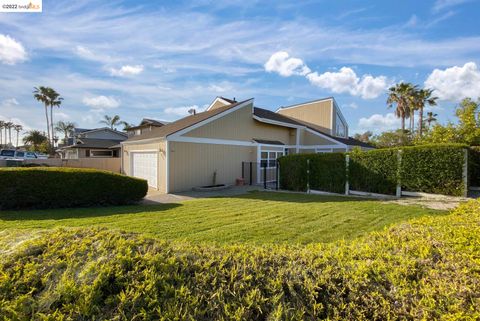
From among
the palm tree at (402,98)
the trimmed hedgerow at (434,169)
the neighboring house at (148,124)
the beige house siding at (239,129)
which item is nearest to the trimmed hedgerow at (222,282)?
the trimmed hedgerow at (434,169)

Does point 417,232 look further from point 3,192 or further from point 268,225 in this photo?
point 3,192

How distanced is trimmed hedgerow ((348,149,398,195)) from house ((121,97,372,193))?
22.0 ft

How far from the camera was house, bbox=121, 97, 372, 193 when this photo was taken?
1241 cm

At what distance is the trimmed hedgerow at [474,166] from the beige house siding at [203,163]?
444 inches

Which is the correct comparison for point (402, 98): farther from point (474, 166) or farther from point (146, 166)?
point (146, 166)

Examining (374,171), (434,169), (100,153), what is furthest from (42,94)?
(434,169)

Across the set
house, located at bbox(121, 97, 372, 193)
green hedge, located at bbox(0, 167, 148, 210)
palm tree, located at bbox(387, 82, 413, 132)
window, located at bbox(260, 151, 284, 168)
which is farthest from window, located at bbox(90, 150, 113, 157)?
palm tree, located at bbox(387, 82, 413, 132)

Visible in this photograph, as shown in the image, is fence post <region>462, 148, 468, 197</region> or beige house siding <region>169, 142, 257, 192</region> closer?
fence post <region>462, 148, 468, 197</region>

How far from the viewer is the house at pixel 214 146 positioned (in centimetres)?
1241

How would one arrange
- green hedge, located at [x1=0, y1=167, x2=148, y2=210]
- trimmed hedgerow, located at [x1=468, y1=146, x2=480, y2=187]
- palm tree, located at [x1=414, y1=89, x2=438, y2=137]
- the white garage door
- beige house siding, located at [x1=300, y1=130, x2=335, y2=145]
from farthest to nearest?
palm tree, located at [x1=414, y1=89, x2=438, y2=137] < beige house siding, located at [x1=300, y1=130, x2=335, y2=145] < the white garage door < trimmed hedgerow, located at [x1=468, y1=146, x2=480, y2=187] < green hedge, located at [x1=0, y1=167, x2=148, y2=210]

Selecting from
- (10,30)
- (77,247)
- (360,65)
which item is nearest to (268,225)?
(77,247)

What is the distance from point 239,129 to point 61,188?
1011cm

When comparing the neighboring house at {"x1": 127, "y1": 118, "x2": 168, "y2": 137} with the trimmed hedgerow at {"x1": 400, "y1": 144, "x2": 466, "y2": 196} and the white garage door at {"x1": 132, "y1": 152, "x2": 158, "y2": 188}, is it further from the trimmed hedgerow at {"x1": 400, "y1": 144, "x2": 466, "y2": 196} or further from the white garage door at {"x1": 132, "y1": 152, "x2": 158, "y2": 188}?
the trimmed hedgerow at {"x1": 400, "y1": 144, "x2": 466, "y2": 196}

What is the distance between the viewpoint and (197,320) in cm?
145
